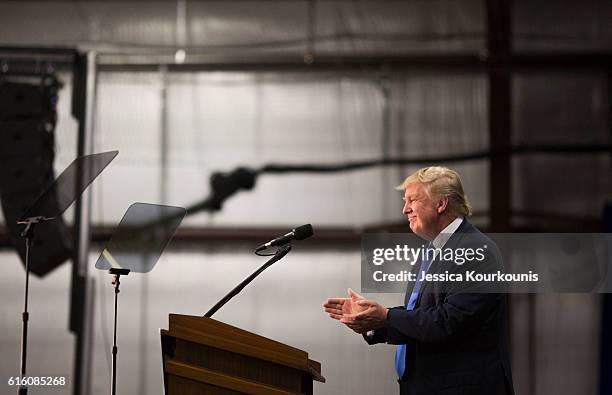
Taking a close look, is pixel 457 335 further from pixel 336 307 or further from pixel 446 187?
pixel 446 187

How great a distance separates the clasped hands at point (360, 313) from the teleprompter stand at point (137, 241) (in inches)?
34.5

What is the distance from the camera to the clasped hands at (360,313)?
275 centimetres

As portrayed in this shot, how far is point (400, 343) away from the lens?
283cm

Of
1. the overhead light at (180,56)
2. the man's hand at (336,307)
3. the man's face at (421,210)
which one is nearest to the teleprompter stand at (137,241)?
the man's hand at (336,307)

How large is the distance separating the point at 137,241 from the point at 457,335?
4.36 feet

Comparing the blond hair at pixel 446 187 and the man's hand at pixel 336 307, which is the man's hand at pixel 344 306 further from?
the blond hair at pixel 446 187

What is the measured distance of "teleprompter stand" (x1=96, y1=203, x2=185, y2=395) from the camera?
3.27 metres

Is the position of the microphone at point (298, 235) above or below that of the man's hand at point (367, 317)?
above

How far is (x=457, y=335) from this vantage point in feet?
9.01

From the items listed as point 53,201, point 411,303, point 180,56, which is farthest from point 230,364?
point 180,56

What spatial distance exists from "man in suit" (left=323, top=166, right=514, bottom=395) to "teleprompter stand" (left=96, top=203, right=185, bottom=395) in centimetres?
90

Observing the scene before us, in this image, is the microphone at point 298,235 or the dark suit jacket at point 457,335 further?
the microphone at point 298,235

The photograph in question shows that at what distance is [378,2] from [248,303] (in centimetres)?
217

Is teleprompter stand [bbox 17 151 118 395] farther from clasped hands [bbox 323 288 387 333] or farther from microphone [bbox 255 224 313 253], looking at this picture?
clasped hands [bbox 323 288 387 333]
